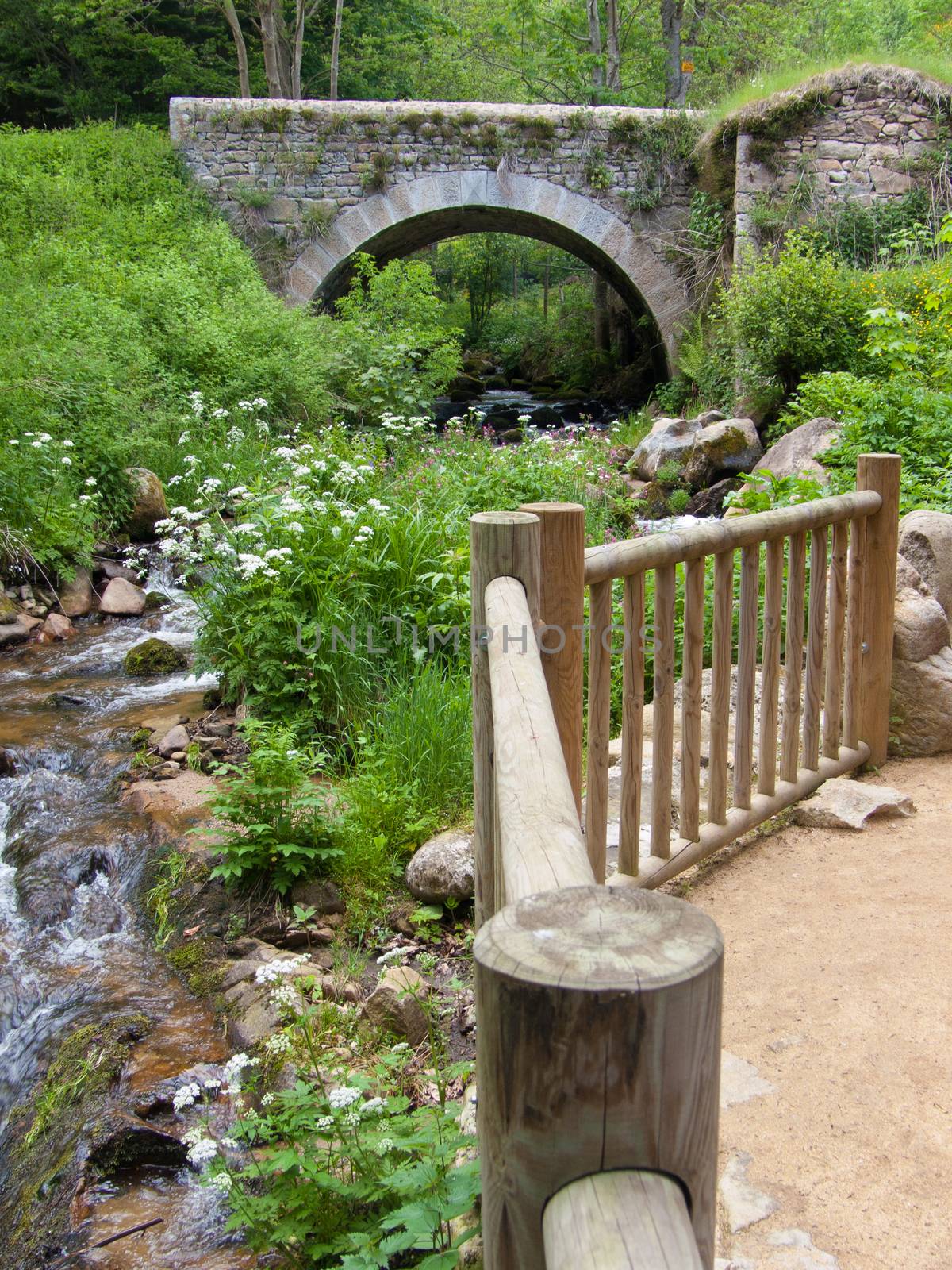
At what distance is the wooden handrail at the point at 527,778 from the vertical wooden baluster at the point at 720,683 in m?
1.34

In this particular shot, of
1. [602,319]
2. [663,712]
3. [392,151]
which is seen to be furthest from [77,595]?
[602,319]

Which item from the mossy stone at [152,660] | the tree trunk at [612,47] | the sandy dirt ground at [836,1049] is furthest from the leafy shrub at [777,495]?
the tree trunk at [612,47]

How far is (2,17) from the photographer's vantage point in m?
18.7

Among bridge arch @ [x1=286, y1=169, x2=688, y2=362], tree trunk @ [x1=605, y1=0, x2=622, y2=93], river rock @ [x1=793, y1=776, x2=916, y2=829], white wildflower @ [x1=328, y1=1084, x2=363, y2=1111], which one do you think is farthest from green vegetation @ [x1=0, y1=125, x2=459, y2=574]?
tree trunk @ [x1=605, y1=0, x2=622, y2=93]

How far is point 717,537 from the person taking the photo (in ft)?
9.13

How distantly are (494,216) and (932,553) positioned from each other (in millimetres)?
11136

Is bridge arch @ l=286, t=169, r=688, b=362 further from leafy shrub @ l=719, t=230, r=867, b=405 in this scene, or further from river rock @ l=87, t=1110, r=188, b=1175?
river rock @ l=87, t=1110, r=188, b=1175

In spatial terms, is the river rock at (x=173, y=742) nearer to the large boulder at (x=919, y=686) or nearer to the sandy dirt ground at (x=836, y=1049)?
the sandy dirt ground at (x=836, y=1049)

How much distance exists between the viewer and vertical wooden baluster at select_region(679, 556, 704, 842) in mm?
2758

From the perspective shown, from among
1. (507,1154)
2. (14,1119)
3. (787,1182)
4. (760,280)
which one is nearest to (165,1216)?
(14,1119)

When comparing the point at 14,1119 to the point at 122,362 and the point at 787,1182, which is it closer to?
the point at 787,1182

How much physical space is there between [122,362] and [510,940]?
954 cm

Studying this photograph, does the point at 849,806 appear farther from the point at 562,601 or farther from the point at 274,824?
the point at 274,824

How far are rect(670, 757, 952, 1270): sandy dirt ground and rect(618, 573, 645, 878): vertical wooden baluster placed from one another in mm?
353
